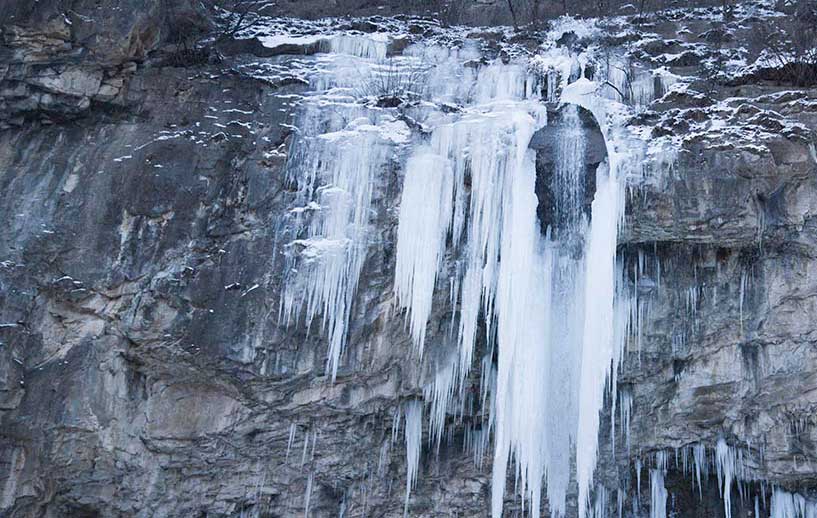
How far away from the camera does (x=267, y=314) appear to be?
34.9ft

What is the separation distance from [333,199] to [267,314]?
68.7 inches

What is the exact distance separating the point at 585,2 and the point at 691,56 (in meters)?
3.89

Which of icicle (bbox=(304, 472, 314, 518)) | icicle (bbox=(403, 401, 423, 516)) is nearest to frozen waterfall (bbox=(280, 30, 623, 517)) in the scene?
icicle (bbox=(403, 401, 423, 516))

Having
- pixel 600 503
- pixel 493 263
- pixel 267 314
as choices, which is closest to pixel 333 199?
pixel 267 314

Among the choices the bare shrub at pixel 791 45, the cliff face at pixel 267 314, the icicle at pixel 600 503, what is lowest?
the icicle at pixel 600 503

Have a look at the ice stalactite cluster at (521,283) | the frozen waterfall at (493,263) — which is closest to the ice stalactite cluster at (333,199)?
the frozen waterfall at (493,263)

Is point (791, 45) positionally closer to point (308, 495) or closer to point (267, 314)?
point (267, 314)

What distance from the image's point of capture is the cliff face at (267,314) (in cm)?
1055

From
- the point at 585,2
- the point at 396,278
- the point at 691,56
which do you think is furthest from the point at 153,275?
the point at 585,2

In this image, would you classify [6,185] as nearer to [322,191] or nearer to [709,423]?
[322,191]

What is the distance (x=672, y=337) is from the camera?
11125 millimetres

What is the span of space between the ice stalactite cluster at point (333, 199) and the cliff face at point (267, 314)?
0.48 feet

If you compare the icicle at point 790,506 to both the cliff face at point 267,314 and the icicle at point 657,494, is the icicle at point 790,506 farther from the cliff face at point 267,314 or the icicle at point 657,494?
the icicle at point 657,494

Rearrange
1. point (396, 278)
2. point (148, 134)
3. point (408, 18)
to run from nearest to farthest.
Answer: point (396, 278) < point (148, 134) < point (408, 18)
